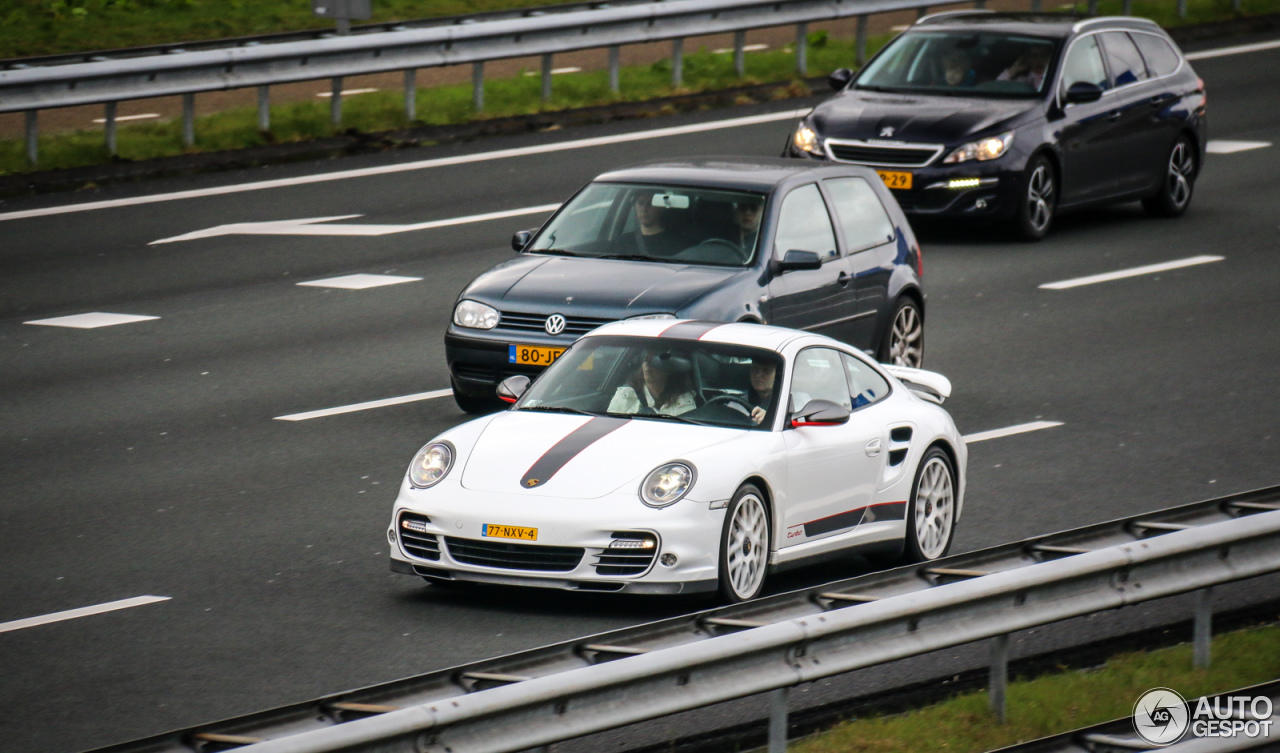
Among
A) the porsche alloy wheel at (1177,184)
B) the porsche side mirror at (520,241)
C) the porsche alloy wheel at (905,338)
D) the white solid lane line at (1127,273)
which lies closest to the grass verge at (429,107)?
the porsche alloy wheel at (1177,184)

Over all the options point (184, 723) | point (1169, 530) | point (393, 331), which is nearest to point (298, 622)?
point (184, 723)

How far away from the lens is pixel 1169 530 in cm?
885

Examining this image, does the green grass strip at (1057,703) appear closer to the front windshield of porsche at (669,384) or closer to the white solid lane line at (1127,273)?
the front windshield of porsche at (669,384)

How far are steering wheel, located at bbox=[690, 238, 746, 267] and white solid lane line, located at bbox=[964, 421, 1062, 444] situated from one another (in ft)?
6.09

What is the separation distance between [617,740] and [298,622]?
219 centimetres

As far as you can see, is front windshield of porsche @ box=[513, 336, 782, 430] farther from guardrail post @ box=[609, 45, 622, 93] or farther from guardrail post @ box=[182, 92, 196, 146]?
guardrail post @ box=[609, 45, 622, 93]

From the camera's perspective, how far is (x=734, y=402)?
10.4 meters

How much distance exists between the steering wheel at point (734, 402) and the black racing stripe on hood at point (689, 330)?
42cm

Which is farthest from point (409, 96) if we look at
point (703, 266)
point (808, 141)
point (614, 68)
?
point (703, 266)

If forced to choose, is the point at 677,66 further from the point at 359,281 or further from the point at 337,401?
the point at 337,401

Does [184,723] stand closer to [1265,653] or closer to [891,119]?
[1265,653]

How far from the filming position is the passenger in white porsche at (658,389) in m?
10.4

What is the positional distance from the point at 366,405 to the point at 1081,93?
910cm

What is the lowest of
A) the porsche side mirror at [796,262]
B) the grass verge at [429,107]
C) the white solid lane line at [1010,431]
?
the white solid lane line at [1010,431]
